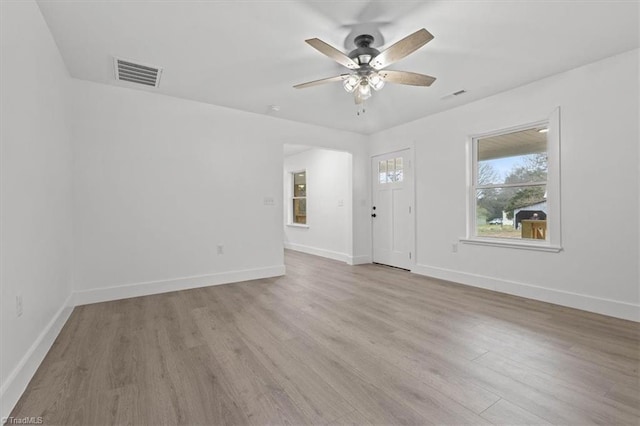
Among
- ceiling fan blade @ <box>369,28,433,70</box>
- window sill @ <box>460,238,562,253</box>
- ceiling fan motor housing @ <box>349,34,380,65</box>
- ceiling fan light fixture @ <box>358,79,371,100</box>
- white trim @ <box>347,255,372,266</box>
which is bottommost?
white trim @ <box>347,255,372,266</box>

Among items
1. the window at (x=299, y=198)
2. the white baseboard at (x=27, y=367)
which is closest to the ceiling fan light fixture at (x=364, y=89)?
the white baseboard at (x=27, y=367)

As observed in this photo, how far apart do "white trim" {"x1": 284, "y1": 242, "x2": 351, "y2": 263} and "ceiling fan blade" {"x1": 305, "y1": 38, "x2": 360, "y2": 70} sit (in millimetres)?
3802

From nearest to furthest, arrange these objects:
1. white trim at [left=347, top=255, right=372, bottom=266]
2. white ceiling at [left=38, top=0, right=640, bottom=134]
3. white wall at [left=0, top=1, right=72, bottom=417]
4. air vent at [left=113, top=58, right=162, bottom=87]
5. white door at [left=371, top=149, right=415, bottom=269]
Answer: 1. white wall at [left=0, top=1, right=72, bottom=417]
2. white ceiling at [left=38, top=0, right=640, bottom=134]
3. air vent at [left=113, top=58, right=162, bottom=87]
4. white door at [left=371, top=149, right=415, bottom=269]
5. white trim at [left=347, top=255, right=372, bottom=266]

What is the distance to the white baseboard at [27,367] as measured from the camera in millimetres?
1480

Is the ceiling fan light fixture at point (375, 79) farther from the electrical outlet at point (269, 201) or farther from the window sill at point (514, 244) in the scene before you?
the window sill at point (514, 244)

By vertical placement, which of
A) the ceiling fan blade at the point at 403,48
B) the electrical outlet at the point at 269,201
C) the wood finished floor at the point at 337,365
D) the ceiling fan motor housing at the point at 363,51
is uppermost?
the ceiling fan motor housing at the point at 363,51

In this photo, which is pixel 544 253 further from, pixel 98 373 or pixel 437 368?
pixel 98 373

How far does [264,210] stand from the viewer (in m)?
4.48

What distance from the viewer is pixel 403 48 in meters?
2.16

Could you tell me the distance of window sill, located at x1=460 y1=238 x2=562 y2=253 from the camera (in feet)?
10.6

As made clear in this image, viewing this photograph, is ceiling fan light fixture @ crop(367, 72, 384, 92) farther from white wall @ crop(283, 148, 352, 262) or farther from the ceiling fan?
white wall @ crop(283, 148, 352, 262)

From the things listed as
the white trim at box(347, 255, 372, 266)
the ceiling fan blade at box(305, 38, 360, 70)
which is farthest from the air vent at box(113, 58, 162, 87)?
the white trim at box(347, 255, 372, 266)

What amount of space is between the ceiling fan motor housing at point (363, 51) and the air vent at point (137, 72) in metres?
2.04

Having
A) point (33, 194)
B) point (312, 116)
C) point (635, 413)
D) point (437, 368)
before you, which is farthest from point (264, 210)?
point (635, 413)
